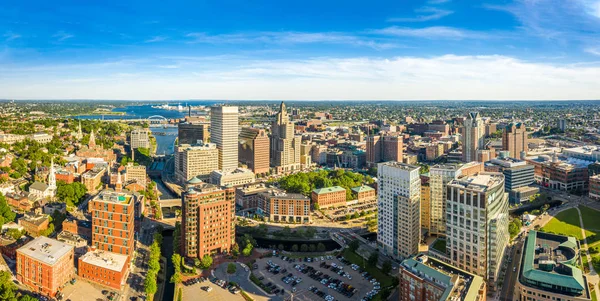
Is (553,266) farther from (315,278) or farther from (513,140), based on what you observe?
(513,140)

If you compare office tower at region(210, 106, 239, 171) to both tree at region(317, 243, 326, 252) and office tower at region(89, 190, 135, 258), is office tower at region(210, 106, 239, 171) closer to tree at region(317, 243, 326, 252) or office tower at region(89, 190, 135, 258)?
tree at region(317, 243, 326, 252)

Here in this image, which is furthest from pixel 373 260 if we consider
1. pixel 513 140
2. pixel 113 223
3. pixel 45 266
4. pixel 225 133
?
pixel 513 140

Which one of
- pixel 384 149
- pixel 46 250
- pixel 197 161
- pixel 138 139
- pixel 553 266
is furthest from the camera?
pixel 138 139

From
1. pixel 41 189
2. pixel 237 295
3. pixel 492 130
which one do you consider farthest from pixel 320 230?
pixel 492 130

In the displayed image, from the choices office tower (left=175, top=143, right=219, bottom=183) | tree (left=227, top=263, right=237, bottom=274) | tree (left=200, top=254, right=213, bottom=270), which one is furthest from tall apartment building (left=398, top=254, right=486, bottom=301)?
office tower (left=175, top=143, right=219, bottom=183)

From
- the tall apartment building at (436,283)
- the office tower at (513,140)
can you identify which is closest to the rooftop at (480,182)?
the tall apartment building at (436,283)

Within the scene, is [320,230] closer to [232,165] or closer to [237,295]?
[237,295]
